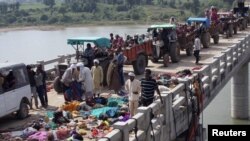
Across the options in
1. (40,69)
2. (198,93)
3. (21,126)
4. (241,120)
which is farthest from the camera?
(241,120)

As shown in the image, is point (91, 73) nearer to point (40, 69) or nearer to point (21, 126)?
point (40, 69)

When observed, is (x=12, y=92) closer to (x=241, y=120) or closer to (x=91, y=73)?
(x=91, y=73)

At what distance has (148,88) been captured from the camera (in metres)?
10.3

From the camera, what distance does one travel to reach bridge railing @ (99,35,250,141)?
8383mm

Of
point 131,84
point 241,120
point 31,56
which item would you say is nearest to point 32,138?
point 131,84

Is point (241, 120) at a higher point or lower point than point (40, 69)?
lower

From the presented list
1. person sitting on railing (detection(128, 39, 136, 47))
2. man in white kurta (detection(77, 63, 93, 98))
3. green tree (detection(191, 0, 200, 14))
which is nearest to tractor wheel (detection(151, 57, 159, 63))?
person sitting on railing (detection(128, 39, 136, 47))

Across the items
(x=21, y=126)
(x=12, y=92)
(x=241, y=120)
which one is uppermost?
(x=12, y=92)

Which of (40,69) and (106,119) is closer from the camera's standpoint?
(106,119)

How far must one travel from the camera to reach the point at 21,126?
11125 mm

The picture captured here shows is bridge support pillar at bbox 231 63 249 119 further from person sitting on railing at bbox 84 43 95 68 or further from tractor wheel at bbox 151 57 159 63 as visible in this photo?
person sitting on railing at bbox 84 43 95 68

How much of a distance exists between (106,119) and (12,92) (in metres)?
2.29

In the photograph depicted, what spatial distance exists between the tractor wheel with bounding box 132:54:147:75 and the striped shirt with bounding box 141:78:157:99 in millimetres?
5961

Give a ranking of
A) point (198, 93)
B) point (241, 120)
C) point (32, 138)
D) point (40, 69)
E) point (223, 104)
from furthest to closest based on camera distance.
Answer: point (223, 104), point (241, 120), point (40, 69), point (198, 93), point (32, 138)
